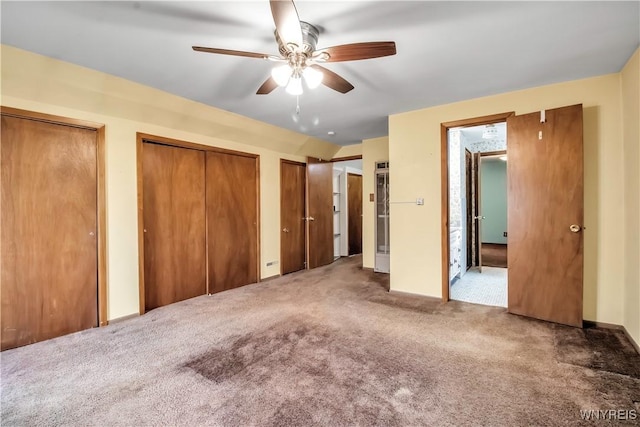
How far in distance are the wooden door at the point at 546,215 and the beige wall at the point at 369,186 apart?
2.34 metres

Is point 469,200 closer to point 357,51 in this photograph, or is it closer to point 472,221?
point 472,221

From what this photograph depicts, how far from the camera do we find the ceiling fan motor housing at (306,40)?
1.81 meters

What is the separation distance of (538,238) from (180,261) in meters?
4.10

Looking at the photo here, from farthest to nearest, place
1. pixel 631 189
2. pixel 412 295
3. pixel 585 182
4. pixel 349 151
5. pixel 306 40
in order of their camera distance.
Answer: pixel 349 151 → pixel 412 295 → pixel 585 182 → pixel 631 189 → pixel 306 40

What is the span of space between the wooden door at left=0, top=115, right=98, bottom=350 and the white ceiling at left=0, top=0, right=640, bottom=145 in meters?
0.84

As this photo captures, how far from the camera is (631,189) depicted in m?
2.45

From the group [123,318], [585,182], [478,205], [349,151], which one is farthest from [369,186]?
[123,318]

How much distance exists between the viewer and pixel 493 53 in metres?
2.28

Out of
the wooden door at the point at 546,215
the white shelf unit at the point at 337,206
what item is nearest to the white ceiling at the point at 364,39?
the wooden door at the point at 546,215

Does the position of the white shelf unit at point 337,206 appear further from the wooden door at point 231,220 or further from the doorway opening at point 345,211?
the wooden door at point 231,220

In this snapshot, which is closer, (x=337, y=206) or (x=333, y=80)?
(x=333, y=80)

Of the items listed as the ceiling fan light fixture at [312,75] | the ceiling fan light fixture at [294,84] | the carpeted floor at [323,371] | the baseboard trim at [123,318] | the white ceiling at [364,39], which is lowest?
the carpeted floor at [323,371]

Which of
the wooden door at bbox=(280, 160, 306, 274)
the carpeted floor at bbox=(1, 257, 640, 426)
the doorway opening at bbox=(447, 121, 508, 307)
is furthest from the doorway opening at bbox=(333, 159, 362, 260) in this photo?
the carpeted floor at bbox=(1, 257, 640, 426)

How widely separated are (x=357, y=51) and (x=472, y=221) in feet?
14.4
